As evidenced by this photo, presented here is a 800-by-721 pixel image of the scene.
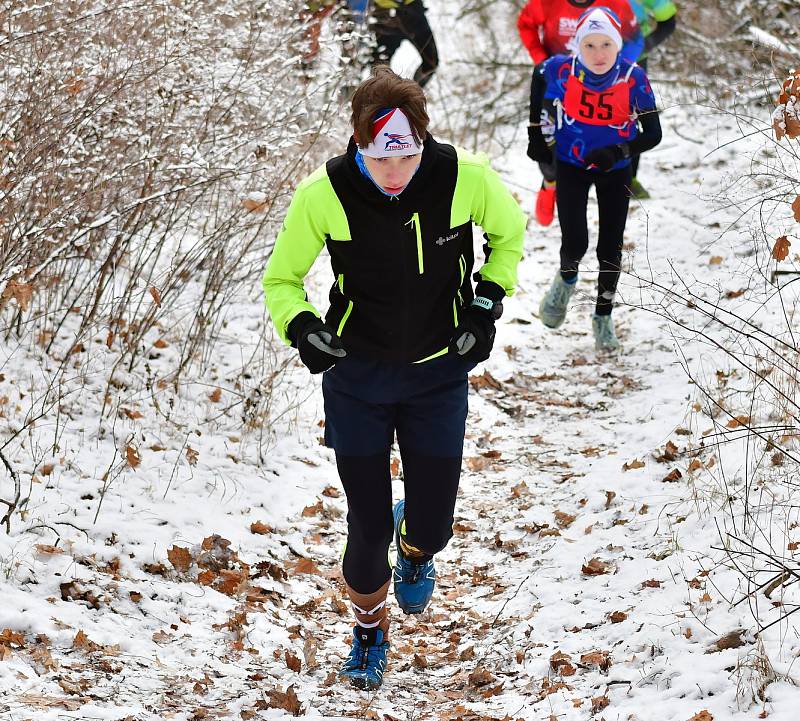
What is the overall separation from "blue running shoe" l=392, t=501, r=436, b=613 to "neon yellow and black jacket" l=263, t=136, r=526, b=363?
0.92 m

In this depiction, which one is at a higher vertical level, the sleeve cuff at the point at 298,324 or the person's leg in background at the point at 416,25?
the person's leg in background at the point at 416,25

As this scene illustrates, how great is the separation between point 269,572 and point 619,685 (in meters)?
1.90

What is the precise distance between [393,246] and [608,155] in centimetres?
336

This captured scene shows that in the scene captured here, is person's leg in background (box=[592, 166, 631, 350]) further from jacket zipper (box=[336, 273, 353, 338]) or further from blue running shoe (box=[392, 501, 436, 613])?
jacket zipper (box=[336, 273, 353, 338])

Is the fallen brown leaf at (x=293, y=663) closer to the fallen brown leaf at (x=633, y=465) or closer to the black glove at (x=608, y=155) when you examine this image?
the fallen brown leaf at (x=633, y=465)

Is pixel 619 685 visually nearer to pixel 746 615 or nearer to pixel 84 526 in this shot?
pixel 746 615

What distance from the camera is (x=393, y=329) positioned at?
3.62m

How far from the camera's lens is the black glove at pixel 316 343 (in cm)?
341

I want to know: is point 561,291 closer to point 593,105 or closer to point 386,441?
point 593,105

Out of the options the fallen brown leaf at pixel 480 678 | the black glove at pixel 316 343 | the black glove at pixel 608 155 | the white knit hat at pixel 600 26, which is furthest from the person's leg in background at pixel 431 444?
the white knit hat at pixel 600 26

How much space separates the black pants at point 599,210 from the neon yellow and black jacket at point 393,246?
3.01 meters

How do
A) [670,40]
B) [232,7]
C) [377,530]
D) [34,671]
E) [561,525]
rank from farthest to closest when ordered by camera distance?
1. [670,40]
2. [232,7]
3. [561,525]
4. [377,530]
5. [34,671]

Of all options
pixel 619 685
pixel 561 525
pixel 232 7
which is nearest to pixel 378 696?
pixel 619 685

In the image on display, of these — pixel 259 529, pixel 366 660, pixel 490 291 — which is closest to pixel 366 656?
pixel 366 660
